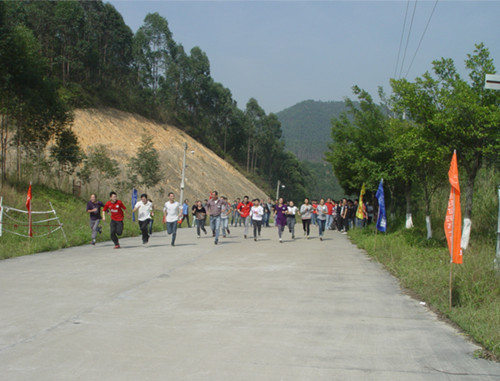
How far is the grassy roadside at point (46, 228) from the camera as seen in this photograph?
14703 mm

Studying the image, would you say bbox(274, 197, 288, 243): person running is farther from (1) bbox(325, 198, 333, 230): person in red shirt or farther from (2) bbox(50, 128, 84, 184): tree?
(2) bbox(50, 128, 84, 184): tree

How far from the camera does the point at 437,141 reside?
1562cm

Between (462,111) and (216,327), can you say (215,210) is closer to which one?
(462,111)

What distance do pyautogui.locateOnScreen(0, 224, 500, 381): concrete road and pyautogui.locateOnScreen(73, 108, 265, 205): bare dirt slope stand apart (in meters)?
39.9

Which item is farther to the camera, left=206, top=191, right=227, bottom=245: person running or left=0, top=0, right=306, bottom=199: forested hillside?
left=0, top=0, right=306, bottom=199: forested hillside

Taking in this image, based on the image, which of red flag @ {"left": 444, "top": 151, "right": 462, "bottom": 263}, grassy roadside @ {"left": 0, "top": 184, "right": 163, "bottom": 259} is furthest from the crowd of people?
red flag @ {"left": 444, "top": 151, "right": 462, "bottom": 263}

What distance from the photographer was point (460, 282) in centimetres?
929

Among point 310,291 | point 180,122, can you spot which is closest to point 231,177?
point 180,122

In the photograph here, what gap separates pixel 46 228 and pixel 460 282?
52.0 ft

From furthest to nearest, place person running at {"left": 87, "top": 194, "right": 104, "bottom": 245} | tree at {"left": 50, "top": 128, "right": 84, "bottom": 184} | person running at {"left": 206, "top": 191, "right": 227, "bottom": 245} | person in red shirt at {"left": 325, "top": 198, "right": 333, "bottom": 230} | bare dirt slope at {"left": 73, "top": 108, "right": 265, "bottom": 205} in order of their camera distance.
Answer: bare dirt slope at {"left": 73, "top": 108, "right": 265, "bottom": 205} → tree at {"left": 50, "top": 128, "right": 84, "bottom": 184} → person in red shirt at {"left": 325, "top": 198, "right": 333, "bottom": 230} → person running at {"left": 206, "top": 191, "right": 227, "bottom": 245} → person running at {"left": 87, "top": 194, "right": 104, "bottom": 245}

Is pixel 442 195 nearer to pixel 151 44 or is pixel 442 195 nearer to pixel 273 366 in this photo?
pixel 273 366

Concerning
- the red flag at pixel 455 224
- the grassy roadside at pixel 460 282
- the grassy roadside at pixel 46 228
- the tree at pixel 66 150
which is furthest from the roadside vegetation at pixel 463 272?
the tree at pixel 66 150

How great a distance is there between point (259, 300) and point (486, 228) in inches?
476

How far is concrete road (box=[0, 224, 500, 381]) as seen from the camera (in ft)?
16.4
